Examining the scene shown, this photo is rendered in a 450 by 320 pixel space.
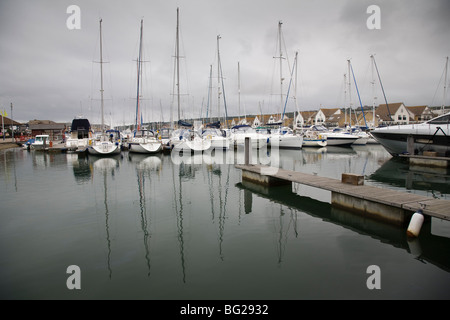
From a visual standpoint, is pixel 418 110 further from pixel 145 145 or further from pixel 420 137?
pixel 145 145

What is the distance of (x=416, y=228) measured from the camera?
7.55 metres

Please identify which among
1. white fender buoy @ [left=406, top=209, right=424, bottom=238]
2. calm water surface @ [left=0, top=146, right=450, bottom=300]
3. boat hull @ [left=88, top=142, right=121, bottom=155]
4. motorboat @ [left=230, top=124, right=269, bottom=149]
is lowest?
calm water surface @ [left=0, top=146, right=450, bottom=300]

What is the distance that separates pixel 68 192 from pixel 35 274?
8551mm

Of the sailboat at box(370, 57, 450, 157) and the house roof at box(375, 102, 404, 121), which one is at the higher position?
the house roof at box(375, 102, 404, 121)

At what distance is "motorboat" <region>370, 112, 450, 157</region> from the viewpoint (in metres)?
21.5

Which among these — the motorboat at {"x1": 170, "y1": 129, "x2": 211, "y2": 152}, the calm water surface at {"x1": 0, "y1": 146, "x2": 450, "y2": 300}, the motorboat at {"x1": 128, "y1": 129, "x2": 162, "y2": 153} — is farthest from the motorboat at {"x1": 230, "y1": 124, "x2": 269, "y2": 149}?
the calm water surface at {"x1": 0, "y1": 146, "x2": 450, "y2": 300}

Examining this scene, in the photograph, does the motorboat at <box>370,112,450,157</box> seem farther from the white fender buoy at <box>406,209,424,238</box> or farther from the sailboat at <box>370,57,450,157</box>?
the white fender buoy at <box>406,209,424,238</box>

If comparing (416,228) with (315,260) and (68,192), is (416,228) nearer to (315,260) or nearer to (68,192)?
(315,260)

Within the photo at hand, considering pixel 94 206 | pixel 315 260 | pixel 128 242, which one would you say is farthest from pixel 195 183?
pixel 315 260

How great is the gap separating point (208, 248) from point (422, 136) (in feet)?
73.8

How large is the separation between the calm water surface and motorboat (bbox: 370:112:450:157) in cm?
1039

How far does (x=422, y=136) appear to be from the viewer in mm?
22594

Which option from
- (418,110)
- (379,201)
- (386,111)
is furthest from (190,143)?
(418,110)

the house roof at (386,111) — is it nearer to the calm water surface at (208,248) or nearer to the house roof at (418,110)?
the house roof at (418,110)
